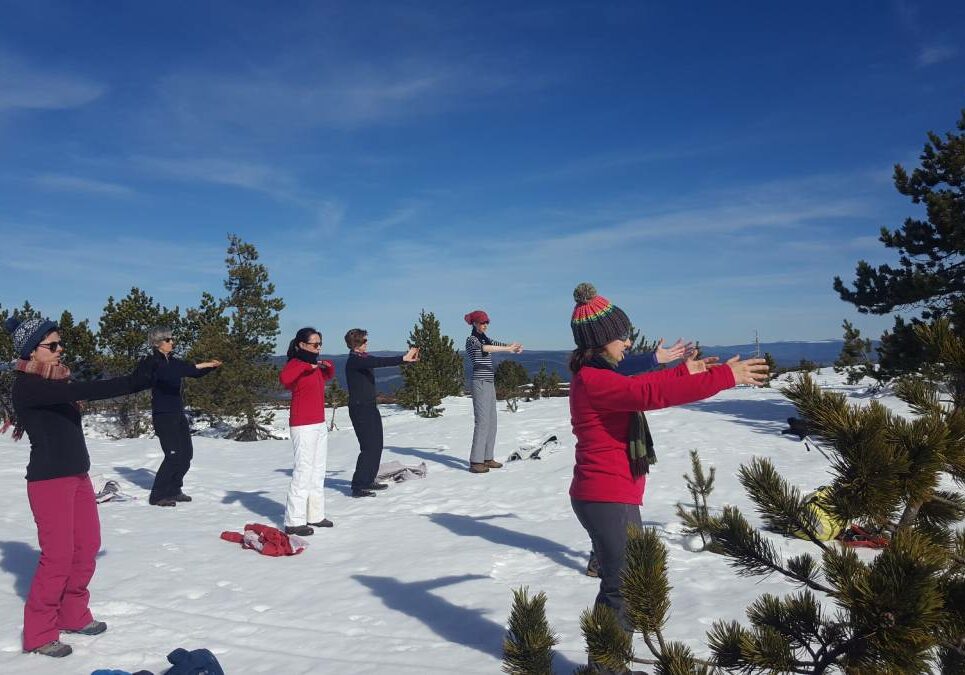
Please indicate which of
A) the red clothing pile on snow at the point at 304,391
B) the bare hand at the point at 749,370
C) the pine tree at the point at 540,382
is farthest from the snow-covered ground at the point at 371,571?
the pine tree at the point at 540,382

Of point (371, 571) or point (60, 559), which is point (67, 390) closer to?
point (60, 559)

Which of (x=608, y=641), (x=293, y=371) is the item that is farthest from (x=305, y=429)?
(x=608, y=641)

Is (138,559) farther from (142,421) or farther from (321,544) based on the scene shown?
(142,421)

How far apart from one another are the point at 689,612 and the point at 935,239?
1193cm

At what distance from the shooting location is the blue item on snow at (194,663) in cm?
394

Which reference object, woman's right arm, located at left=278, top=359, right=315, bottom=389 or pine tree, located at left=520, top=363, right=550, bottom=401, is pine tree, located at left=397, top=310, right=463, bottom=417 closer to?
pine tree, located at left=520, top=363, right=550, bottom=401

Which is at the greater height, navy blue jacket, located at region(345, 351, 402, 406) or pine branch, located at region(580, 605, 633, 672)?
navy blue jacket, located at region(345, 351, 402, 406)

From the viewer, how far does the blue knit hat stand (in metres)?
4.51

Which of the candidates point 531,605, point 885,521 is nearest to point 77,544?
point 531,605

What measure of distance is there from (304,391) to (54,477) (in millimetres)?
3204

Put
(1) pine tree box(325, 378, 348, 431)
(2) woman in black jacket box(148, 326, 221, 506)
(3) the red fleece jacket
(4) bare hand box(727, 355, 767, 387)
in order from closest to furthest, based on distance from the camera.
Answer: (4) bare hand box(727, 355, 767, 387)
(3) the red fleece jacket
(2) woman in black jacket box(148, 326, 221, 506)
(1) pine tree box(325, 378, 348, 431)

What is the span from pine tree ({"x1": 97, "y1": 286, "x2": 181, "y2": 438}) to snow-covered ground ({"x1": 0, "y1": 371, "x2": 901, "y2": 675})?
29.9ft

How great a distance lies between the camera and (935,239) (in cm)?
1359

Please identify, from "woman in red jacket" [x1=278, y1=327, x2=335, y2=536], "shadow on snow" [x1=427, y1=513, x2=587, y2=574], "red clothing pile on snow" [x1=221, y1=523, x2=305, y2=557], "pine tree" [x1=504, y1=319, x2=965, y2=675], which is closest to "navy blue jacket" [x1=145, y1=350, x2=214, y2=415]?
"woman in red jacket" [x1=278, y1=327, x2=335, y2=536]
